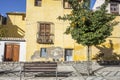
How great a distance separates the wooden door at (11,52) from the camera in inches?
1152

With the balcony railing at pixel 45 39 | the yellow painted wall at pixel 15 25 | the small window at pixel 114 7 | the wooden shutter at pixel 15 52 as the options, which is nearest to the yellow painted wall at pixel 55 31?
the balcony railing at pixel 45 39

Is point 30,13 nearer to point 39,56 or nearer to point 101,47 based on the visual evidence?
point 39,56

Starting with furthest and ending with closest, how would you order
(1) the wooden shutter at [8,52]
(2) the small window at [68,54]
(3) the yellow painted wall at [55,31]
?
(2) the small window at [68,54], (3) the yellow painted wall at [55,31], (1) the wooden shutter at [8,52]

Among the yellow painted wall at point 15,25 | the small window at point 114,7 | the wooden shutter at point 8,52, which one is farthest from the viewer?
the yellow painted wall at point 15,25

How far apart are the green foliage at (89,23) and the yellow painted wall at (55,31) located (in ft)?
46.2

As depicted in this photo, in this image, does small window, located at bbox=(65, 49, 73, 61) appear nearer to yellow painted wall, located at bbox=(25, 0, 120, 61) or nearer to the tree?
yellow painted wall, located at bbox=(25, 0, 120, 61)

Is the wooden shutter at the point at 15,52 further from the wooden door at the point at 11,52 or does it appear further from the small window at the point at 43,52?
the small window at the point at 43,52

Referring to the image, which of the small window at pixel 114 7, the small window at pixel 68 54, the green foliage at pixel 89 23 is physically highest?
the small window at pixel 114 7

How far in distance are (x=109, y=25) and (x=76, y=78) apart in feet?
14.6

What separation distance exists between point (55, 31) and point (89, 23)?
14818mm

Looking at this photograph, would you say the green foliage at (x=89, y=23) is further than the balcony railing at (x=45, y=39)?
No

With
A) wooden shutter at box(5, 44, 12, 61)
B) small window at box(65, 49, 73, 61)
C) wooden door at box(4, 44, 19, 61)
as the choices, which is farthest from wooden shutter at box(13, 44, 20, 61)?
small window at box(65, 49, 73, 61)

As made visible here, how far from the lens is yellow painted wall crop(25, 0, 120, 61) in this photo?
96.1 ft

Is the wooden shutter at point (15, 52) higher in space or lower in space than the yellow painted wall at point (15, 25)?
lower
